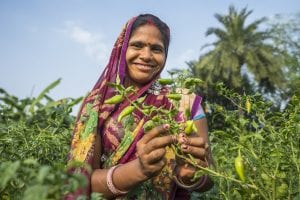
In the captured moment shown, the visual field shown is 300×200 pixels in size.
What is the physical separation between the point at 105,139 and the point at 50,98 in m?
1.20

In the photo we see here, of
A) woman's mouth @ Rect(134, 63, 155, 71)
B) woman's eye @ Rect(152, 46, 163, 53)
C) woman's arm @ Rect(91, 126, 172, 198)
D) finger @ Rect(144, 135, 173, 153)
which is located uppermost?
woman's eye @ Rect(152, 46, 163, 53)

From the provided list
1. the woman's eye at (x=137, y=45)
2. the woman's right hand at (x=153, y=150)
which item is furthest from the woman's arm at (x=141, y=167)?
the woman's eye at (x=137, y=45)

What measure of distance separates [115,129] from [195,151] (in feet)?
2.16

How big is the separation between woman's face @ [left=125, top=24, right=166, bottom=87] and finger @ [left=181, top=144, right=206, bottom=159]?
70 cm

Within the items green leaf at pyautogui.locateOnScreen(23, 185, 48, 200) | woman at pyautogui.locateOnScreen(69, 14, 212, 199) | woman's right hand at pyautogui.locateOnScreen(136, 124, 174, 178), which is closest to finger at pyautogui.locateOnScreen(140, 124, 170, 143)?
woman's right hand at pyautogui.locateOnScreen(136, 124, 174, 178)

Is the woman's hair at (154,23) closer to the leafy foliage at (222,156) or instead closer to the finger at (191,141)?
the leafy foliage at (222,156)

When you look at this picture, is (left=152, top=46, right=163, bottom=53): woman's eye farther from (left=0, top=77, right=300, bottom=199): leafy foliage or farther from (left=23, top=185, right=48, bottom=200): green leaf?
(left=23, top=185, right=48, bottom=200): green leaf

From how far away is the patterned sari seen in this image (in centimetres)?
163

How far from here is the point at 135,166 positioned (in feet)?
4.46

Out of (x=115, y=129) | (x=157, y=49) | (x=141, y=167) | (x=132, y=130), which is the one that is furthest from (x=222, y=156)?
(x=157, y=49)

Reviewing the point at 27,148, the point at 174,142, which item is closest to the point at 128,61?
the point at 27,148

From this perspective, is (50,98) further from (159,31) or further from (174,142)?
(159,31)

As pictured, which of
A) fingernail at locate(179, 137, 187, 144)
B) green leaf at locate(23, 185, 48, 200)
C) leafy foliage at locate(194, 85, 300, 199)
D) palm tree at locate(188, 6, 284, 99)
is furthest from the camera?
palm tree at locate(188, 6, 284, 99)

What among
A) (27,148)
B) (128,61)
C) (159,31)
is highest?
(159,31)
